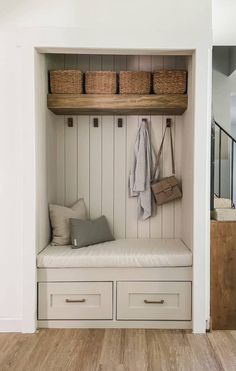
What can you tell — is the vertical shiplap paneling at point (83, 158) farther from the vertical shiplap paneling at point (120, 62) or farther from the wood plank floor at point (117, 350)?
the wood plank floor at point (117, 350)

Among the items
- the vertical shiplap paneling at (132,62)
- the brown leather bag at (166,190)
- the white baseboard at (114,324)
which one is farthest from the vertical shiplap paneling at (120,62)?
the white baseboard at (114,324)

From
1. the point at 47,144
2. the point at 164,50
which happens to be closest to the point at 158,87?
the point at 164,50

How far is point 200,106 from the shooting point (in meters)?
2.77

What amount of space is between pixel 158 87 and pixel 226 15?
2.72 feet

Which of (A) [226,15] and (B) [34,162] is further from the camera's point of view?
Result: (A) [226,15]

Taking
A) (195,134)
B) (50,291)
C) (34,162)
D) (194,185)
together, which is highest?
(195,134)

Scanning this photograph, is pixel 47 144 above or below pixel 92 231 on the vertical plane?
above

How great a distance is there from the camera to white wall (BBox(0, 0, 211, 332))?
9.04 ft

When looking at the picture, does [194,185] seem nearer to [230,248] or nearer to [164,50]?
[230,248]

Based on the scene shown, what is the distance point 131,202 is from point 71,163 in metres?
0.71

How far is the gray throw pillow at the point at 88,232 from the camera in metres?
3.07

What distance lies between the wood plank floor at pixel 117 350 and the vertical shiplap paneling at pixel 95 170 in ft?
3.80

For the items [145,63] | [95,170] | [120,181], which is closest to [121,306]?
[120,181]

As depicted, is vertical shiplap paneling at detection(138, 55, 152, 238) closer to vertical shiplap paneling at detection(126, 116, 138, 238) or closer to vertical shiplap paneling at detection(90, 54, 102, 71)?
vertical shiplap paneling at detection(126, 116, 138, 238)
